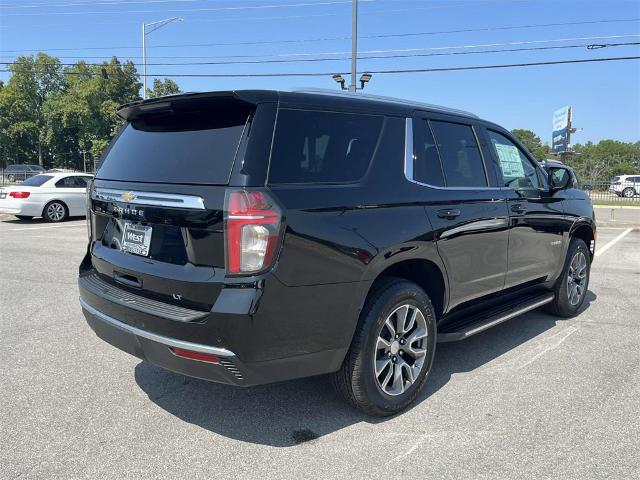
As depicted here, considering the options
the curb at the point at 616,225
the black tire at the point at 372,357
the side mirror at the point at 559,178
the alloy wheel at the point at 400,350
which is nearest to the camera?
the black tire at the point at 372,357

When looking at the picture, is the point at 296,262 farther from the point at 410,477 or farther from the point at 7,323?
the point at 7,323

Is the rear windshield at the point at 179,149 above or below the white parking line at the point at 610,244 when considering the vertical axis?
above

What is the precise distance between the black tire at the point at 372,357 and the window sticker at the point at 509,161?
1742mm

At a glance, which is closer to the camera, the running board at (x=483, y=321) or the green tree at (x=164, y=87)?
the running board at (x=483, y=321)

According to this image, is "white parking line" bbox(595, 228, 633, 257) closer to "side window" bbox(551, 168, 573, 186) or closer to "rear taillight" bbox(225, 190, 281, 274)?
"side window" bbox(551, 168, 573, 186)

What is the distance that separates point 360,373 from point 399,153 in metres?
1.44

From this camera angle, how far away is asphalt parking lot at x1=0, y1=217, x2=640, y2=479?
284 cm

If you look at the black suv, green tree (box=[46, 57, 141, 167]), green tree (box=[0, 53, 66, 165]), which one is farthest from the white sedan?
green tree (box=[0, 53, 66, 165])

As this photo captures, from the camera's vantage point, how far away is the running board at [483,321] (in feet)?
12.7

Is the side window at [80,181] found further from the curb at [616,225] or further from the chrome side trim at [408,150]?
the curb at [616,225]

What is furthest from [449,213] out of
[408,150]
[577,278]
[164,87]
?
[164,87]

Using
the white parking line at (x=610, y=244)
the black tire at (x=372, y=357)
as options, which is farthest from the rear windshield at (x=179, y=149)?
the white parking line at (x=610, y=244)

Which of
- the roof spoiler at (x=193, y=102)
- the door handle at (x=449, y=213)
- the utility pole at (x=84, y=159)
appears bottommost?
the door handle at (x=449, y=213)

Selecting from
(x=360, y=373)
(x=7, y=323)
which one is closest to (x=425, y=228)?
(x=360, y=373)
